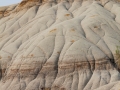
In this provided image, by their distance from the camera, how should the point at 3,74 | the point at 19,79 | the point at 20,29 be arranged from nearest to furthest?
the point at 19,79
the point at 3,74
the point at 20,29

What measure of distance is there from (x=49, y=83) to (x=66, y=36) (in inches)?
476

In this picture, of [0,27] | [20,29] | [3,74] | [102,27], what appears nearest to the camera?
[3,74]

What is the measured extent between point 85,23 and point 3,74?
2146 centimetres

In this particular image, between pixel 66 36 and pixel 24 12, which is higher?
pixel 66 36

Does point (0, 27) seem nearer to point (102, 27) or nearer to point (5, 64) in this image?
point (5, 64)

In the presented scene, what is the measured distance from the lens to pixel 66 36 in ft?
200

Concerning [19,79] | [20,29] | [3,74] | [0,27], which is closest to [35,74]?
[19,79]

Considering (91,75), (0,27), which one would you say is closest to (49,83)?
(91,75)

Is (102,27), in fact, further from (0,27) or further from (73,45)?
(0,27)

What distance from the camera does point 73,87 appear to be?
5166 cm

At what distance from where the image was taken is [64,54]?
5622 cm

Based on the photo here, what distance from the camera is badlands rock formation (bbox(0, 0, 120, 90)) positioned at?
5344 cm

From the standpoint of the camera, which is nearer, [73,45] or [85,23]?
[73,45]

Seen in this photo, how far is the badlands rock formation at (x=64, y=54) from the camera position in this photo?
53.4 m
